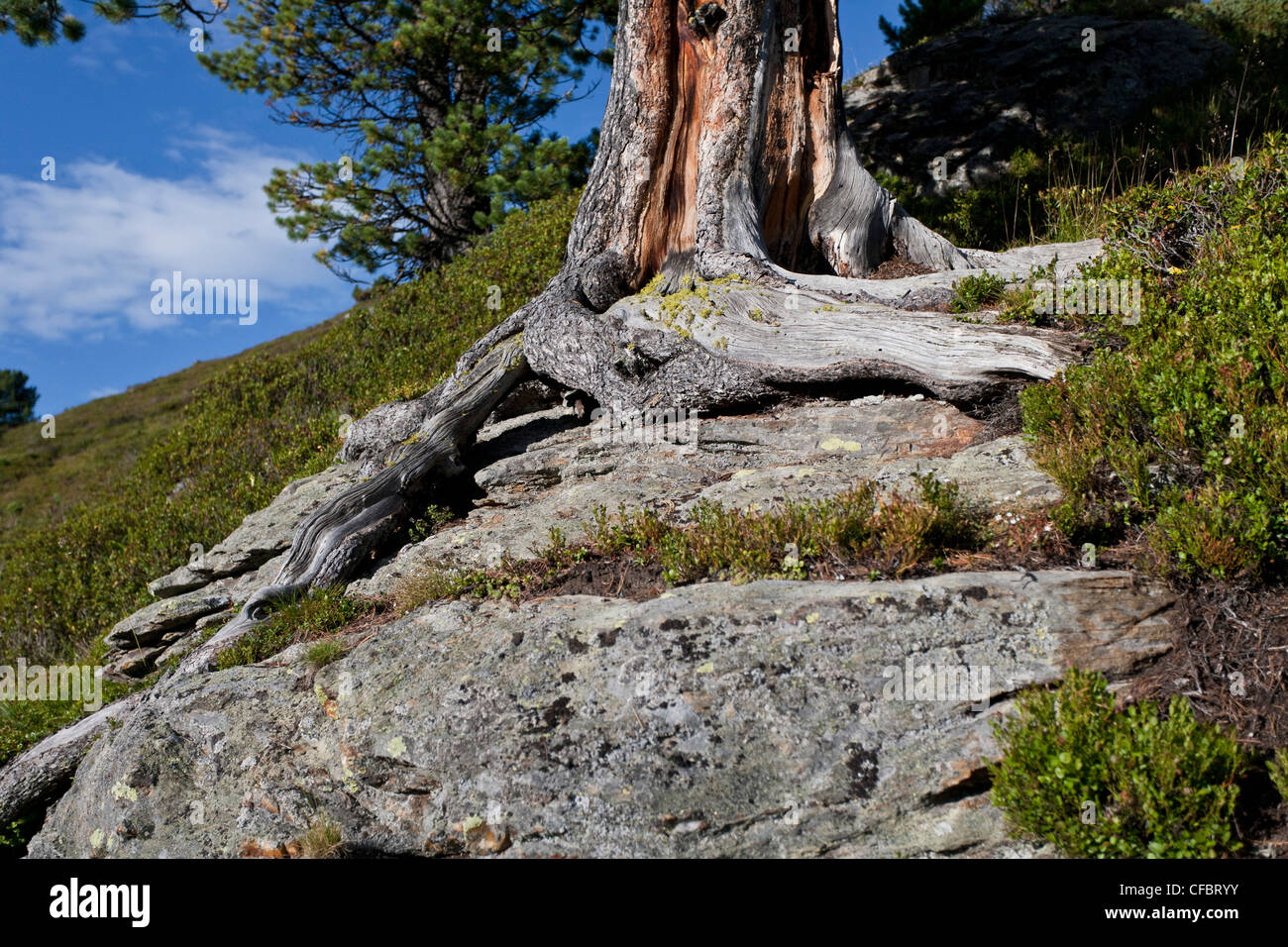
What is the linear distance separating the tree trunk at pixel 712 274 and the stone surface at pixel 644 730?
1.53 m

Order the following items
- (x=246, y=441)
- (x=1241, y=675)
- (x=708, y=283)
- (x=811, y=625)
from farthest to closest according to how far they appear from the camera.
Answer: (x=246, y=441)
(x=708, y=283)
(x=811, y=625)
(x=1241, y=675)

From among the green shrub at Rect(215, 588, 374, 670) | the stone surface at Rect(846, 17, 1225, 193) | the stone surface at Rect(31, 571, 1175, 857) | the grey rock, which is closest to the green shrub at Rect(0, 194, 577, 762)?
the grey rock

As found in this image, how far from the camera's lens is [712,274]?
971 centimetres

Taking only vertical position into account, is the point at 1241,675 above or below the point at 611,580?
below

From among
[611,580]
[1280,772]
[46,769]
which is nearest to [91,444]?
[46,769]

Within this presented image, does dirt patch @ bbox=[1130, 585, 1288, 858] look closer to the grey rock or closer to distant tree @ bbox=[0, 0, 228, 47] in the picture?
the grey rock

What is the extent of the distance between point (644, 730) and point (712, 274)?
5.90 meters

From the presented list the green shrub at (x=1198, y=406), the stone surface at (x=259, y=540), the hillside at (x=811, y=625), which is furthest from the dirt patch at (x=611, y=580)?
the stone surface at (x=259, y=540)

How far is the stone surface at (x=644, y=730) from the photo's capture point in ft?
16.2

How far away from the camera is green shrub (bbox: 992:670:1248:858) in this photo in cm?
425

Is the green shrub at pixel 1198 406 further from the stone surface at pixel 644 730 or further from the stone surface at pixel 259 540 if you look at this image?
the stone surface at pixel 259 540

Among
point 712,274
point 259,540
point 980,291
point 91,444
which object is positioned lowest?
point 259,540

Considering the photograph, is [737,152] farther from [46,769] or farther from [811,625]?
[46,769]

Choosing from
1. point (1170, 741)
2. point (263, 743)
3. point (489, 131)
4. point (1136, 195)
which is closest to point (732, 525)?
point (1170, 741)
